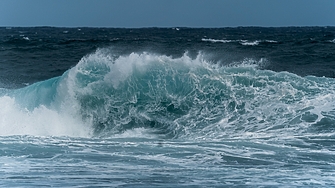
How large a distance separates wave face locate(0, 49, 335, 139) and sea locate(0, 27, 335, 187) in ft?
0.09

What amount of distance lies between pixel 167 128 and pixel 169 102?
4.40 feet

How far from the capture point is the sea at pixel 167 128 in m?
6.81

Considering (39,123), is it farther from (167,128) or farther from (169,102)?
(169,102)

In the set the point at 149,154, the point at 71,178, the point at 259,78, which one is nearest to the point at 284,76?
the point at 259,78

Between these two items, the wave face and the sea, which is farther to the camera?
the wave face

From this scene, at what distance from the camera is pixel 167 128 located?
10930 mm

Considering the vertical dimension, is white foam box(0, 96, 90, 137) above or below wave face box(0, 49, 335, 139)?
below

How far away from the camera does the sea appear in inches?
268

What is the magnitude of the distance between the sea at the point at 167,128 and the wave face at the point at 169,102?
0.09 feet

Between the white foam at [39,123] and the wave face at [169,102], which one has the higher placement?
the wave face at [169,102]

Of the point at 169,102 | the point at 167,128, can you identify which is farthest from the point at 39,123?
the point at 169,102

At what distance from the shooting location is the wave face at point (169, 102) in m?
10.6

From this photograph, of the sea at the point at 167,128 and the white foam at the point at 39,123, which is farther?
the white foam at the point at 39,123

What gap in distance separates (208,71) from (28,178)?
723 centimetres
